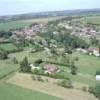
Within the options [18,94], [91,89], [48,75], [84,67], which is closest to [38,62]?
[84,67]

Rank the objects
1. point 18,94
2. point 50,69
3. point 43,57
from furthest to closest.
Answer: point 43,57
point 50,69
point 18,94

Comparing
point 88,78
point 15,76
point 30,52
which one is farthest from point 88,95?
point 30,52

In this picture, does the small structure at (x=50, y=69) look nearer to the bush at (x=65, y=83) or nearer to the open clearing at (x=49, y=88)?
the open clearing at (x=49, y=88)

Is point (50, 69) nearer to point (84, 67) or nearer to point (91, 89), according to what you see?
point (84, 67)

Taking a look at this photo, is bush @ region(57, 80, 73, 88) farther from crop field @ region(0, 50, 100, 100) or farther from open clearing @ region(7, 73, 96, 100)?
crop field @ region(0, 50, 100, 100)

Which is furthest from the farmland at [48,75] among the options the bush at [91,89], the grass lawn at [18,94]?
the bush at [91,89]

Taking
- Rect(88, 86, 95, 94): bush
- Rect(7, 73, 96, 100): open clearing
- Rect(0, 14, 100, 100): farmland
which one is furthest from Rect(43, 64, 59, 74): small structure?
Rect(88, 86, 95, 94): bush

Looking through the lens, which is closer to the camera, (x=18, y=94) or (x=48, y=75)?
(x=18, y=94)
